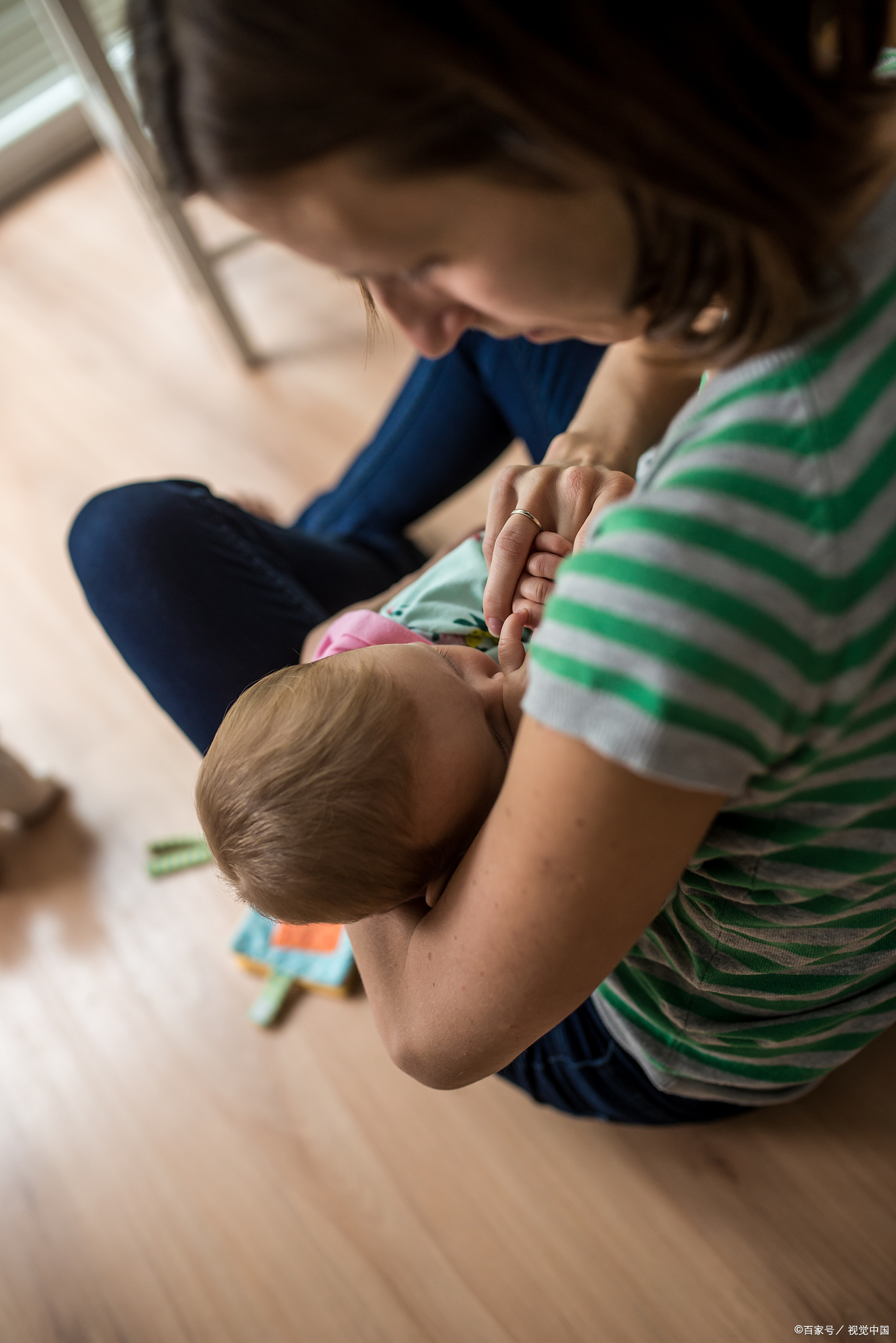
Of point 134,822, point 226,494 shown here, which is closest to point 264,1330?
point 134,822

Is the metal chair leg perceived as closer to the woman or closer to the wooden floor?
the wooden floor

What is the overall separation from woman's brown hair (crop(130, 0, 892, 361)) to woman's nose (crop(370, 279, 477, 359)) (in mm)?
89

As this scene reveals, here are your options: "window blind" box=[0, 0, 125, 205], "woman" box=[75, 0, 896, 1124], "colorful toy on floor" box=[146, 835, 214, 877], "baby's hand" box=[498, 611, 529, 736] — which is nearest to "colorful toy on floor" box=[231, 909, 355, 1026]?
"colorful toy on floor" box=[146, 835, 214, 877]

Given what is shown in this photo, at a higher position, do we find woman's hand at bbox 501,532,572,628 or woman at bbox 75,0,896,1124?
woman at bbox 75,0,896,1124

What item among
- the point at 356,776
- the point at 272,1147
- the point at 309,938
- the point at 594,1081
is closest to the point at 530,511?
the point at 356,776

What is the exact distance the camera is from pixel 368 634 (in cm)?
89

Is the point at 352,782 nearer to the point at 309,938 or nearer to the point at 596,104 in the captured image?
the point at 596,104

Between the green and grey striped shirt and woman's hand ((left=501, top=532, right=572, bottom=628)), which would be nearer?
the green and grey striped shirt

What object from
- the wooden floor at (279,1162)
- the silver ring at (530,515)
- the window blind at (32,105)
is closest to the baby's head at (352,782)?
the silver ring at (530,515)

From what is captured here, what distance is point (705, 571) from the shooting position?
1.28 feet

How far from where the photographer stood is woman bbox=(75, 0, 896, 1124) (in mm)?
345

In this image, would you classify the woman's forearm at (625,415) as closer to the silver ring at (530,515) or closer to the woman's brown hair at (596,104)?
the silver ring at (530,515)

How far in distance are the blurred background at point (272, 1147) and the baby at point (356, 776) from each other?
0.50 meters

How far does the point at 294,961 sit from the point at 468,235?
106cm
